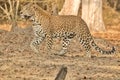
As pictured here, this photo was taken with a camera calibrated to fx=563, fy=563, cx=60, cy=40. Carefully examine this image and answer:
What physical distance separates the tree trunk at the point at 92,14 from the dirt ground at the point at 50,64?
31.6 feet

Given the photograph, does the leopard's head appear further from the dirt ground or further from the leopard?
the dirt ground

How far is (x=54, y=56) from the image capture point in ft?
51.6

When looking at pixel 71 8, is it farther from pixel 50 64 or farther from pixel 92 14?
pixel 50 64

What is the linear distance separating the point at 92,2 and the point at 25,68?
52.6ft

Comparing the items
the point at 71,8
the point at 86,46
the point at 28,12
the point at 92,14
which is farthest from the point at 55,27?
the point at 92,14

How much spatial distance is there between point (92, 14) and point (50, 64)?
1515cm

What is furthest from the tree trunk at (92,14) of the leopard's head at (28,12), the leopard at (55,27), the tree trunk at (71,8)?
the leopard's head at (28,12)

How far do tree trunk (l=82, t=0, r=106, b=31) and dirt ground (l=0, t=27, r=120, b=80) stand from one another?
31.6 ft

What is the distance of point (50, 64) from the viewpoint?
13828mm

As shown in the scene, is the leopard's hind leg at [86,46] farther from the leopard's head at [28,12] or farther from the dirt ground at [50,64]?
the leopard's head at [28,12]

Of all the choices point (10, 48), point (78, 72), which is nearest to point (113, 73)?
point (78, 72)

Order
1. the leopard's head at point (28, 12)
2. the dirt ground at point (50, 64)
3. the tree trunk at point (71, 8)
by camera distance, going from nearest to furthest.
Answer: the dirt ground at point (50, 64) → the leopard's head at point (28, 12) → the tree trunk at point (71, 8)

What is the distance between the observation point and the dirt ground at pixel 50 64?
1209cm

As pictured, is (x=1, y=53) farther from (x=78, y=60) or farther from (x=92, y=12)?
(x=92, y=12)
